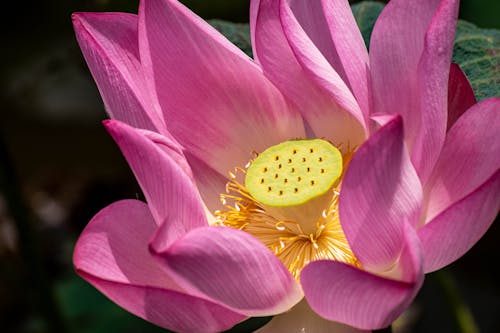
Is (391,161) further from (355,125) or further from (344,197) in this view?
(355,125)

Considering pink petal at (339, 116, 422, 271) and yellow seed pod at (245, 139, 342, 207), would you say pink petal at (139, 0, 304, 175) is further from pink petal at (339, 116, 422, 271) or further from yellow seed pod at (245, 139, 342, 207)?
pink petal at (339, 116, 422, 271)

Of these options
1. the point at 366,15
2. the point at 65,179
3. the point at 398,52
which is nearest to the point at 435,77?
the point at 398,52

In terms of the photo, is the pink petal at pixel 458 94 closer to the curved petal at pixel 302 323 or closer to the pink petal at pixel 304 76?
the pink petal at pixel 304 76

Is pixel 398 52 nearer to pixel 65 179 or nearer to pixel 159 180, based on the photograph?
pixel 159 180

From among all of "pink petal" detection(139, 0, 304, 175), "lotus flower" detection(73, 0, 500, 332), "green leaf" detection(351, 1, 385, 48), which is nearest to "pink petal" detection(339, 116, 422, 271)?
"lotus flower" detection(73, 0, 500, 332)

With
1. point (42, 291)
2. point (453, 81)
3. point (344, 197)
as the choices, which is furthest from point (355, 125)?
point (42, 291)

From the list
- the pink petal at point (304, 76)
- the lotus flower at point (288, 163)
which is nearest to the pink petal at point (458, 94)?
the lotus flower at point (288, 163)
